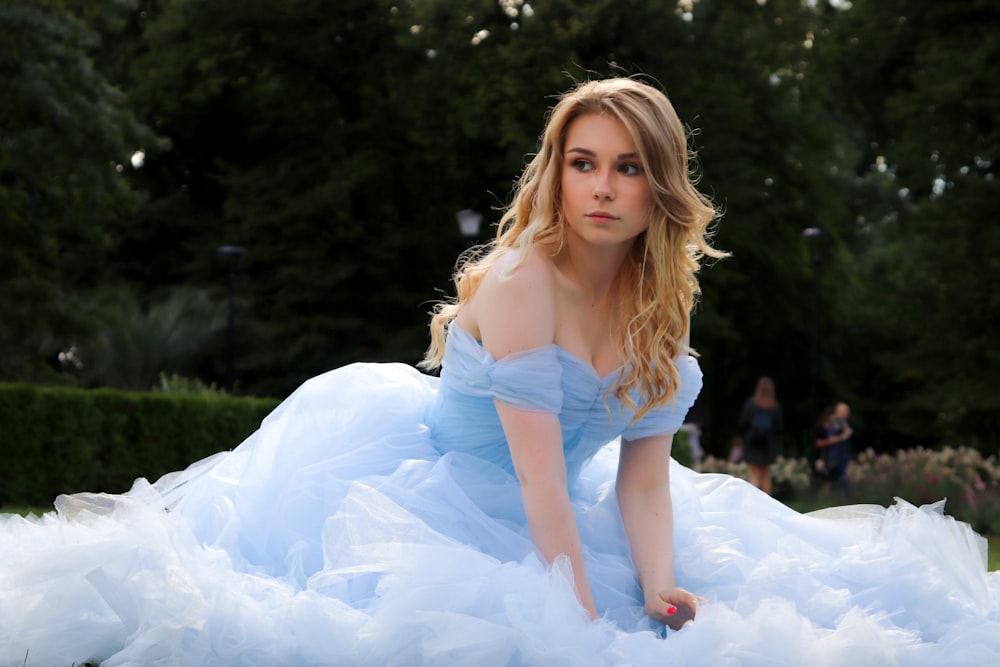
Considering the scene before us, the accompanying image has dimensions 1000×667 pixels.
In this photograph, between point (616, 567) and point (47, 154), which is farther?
point (47, 154)

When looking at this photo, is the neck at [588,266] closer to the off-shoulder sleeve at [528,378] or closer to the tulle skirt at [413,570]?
the off-shoulder sleeve at [528,378]

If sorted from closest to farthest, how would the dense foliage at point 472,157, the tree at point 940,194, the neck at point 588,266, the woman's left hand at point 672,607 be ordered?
the woman's left hand at point 672,607
the neck at point 588,266
the dense foliage at point 472,157
the tree at point 940,194

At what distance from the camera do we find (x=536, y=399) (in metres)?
3.59

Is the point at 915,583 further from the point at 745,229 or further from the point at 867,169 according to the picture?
the point at 867,169

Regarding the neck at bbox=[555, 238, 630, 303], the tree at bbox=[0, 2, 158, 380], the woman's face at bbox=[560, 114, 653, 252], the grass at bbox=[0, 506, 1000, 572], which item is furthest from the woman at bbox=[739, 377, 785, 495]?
the woman's face at bbox=[560, 114, 653, 252]

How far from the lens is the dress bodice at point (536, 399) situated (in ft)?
11.8

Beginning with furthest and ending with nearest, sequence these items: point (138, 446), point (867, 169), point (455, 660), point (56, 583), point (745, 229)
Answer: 1. point (867, 169)
2. point (745, 229)
3. point (138, 446)
4. point (56, 583)
5. point (455, 660)

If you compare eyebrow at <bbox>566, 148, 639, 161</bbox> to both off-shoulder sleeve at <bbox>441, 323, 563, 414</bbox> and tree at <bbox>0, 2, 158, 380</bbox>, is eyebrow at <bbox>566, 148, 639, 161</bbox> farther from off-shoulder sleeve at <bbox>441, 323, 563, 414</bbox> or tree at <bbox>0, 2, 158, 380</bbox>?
tree at <bbox>0, 2, 158, 380</bbox>

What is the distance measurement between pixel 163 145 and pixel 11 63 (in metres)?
3.29

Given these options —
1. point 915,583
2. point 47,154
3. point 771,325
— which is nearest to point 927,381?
point 771,325

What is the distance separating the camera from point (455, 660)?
2988mm

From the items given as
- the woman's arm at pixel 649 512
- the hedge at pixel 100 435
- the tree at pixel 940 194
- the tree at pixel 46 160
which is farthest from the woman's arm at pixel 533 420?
the tree at pixel 940 194

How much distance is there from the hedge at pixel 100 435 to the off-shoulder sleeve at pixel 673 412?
36.1ft

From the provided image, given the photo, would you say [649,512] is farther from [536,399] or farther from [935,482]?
[935,482]
